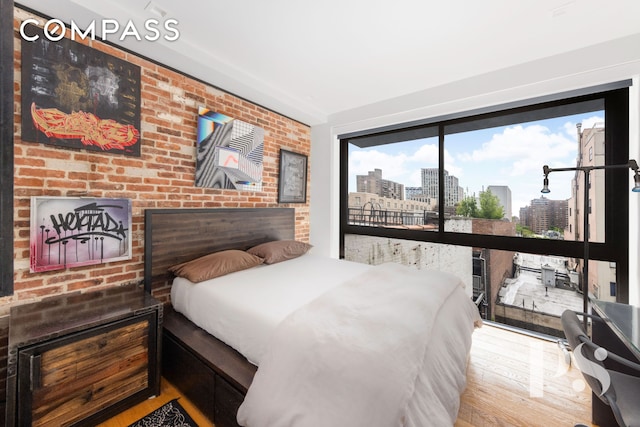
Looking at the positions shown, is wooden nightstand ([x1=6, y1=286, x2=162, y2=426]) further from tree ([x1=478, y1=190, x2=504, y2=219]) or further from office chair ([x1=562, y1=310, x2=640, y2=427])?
tree ([x1=478, y1=190, x2=504, y2=219])

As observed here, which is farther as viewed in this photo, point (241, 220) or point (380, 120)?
point (380, 120)

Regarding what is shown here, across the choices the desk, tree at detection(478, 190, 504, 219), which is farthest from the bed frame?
tree at detection(478, 190, 504, 219)

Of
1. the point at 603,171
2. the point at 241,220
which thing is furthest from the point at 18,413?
the point at 603,171

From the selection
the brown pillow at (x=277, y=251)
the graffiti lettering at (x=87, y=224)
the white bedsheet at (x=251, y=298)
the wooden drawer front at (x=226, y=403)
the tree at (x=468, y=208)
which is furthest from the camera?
the tree at (x=468, y=208)

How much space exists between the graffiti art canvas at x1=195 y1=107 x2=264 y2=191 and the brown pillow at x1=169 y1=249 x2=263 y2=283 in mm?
771

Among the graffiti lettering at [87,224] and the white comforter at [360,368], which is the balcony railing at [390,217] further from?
the graffiti lettering at [87,224]

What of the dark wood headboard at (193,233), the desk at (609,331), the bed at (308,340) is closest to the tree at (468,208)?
the bed at (308,340)

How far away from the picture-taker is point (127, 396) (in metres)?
1.60

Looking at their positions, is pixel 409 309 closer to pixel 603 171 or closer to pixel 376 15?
pixel 376 15

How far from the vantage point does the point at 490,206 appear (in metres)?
2.93

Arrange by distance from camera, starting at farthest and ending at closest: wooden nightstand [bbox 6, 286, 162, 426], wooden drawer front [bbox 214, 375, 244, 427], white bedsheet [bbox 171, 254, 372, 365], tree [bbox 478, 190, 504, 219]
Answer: tree [bbox 478, 190, 504, 219], white bedsheet [bbox 171, 254, 372, 365], wooden drawer front [bbox 214, 375, 244, 427], wooden nightstand [bbox 6, 286, 162, 426]

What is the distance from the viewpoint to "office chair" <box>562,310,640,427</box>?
1.08 meters

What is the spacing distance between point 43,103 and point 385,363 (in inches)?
99.1

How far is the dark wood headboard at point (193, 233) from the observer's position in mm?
2166
